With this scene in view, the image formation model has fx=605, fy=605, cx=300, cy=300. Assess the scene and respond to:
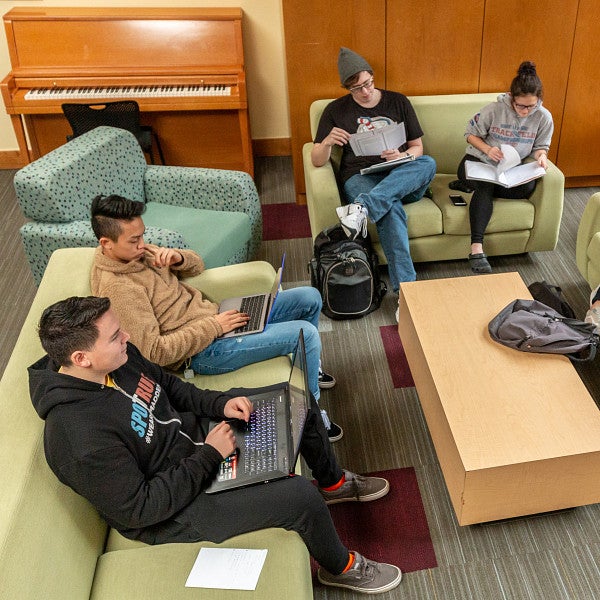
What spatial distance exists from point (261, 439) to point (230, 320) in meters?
0.59

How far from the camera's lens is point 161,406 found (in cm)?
180

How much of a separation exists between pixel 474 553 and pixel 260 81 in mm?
3750

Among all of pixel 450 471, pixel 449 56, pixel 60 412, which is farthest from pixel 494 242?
pixel 60 412

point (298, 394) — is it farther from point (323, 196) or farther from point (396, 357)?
point (323, 196)

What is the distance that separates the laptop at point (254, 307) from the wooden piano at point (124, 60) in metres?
2.05

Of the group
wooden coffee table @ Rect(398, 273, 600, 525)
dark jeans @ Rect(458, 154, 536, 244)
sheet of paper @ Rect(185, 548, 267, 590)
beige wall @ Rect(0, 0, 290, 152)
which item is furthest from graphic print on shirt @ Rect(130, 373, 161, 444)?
beige wall @ Rect(0, 0, 290, 152)

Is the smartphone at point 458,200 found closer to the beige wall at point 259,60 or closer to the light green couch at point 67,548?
the beige wall at point 259,60

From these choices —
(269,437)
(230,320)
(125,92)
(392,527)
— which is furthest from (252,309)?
(125,92)

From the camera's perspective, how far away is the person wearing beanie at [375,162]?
10.1 feet

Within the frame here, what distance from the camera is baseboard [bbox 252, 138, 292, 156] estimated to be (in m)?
4.89

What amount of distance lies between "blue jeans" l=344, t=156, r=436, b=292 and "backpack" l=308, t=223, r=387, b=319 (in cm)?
10

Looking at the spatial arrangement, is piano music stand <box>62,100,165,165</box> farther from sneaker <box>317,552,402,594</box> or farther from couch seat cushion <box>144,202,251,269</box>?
sneaker <box>317,552,402,594</box>

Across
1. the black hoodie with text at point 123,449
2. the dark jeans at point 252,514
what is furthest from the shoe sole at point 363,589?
the black hoodie with text at point 123,449

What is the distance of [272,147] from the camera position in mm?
4922
